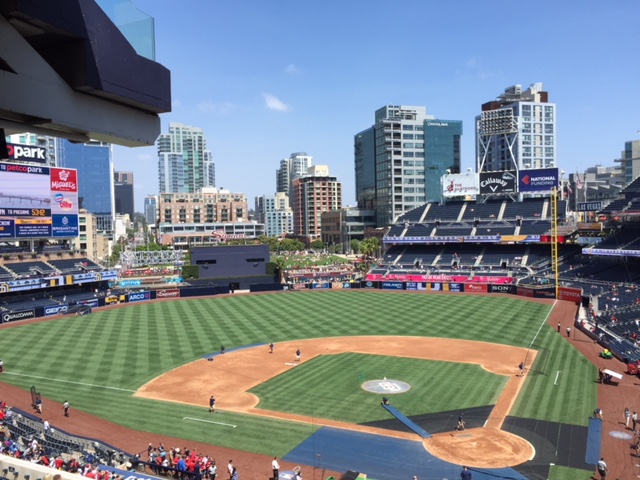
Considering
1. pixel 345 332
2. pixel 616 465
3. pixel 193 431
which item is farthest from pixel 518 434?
→ pixel 345 332

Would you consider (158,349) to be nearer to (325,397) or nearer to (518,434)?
(325,397)

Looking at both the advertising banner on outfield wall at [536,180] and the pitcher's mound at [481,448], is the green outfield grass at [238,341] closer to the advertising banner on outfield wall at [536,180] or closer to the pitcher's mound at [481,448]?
the pitcher's mound at [481,448]

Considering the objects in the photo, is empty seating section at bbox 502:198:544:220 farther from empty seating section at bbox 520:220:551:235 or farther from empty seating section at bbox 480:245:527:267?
empty seating section at bbox 480:245:527:267

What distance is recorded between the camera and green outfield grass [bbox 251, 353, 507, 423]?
30625 mm

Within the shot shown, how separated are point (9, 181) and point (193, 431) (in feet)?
178

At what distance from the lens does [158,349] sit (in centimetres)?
4656

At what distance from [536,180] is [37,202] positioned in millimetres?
80135

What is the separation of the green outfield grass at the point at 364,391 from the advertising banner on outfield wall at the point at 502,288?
3913 centimetres

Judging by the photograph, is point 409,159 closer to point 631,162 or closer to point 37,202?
point 631,162

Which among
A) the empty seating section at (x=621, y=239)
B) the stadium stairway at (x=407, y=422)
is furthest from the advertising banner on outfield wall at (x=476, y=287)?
the stadium stairway at (x=407, y=422)

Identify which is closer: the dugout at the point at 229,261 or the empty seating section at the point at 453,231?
the dugout at the point at 229,261

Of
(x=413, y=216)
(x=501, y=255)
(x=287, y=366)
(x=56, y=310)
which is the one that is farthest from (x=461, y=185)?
(x=56, y=310)

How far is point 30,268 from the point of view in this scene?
7225 centimetres

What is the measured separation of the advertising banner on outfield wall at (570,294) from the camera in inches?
2579
